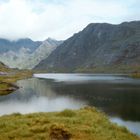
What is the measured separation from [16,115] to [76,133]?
13.4m

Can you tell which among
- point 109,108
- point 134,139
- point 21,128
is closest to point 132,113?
point 109,108

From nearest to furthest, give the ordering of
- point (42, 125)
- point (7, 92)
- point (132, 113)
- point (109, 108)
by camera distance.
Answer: point (42, 125), point (132, 113), point (109, 108), point (7, 92)

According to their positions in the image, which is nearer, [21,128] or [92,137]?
[92,137]

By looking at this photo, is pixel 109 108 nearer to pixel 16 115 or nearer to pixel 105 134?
pixel 16 115

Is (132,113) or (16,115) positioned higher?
(16,115)

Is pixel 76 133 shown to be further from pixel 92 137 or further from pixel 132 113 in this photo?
pixel 132 113

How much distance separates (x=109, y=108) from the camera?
77.8 metres

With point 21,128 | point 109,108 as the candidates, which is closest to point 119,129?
point 21,128

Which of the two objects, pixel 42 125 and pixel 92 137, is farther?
pixel 42 125

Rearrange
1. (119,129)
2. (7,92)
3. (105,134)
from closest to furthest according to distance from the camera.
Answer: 1. (105,134)
2. (119,129)
3. (7,92)

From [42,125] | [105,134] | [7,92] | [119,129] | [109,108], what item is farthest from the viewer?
[7,92]

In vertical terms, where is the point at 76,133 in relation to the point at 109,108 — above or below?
above

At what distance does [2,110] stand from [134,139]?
176 feet

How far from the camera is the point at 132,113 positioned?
67938mm
